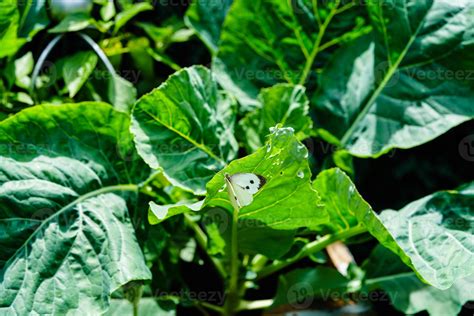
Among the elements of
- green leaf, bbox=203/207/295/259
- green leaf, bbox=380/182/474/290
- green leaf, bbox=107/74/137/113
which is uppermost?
green leaf, bbox=107/74/137/113

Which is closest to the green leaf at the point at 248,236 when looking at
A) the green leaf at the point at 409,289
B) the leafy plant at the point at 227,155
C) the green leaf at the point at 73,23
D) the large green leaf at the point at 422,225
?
the leafy plant at the point at 227,155

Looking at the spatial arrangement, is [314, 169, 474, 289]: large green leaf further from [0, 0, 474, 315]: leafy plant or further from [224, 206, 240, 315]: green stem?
[224, 206, 240, 315]: green stem

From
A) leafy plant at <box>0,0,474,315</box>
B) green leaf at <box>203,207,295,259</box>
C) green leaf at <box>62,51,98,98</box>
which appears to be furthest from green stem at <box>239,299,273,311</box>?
green leaf at <box>62,51,98,98</box>

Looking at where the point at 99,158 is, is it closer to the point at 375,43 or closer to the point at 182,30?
the point at 182,30

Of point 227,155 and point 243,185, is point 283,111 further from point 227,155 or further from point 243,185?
point 243,185

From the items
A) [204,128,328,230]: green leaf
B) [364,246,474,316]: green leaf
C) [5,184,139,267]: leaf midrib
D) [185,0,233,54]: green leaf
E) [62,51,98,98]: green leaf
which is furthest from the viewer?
[185,0,233,54]: green leaf

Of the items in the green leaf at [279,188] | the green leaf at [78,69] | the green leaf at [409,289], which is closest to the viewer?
the green leaf at [279,188]

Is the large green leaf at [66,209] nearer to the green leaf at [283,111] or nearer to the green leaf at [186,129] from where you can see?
the green leaf at [186,129]

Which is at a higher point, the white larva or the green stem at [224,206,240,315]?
the white larva

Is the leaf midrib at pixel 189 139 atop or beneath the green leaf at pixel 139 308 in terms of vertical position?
atop

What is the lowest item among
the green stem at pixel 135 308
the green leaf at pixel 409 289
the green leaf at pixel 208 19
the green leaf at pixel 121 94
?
the green leaf at pixel 409 289
